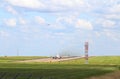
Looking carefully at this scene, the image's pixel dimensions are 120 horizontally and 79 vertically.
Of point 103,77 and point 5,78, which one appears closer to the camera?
point 5,78

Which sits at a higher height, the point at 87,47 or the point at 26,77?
the point at 87,47

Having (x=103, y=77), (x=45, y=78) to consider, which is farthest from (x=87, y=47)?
(x=45, y=78)

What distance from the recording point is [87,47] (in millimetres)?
143875

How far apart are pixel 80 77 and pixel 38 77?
7868 mm

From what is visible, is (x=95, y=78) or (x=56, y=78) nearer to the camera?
(x=56, y=78)

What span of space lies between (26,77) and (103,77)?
13177 mm

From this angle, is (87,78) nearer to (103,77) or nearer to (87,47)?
(103,77)

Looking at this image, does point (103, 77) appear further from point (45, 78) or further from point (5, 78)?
point (5, 78)

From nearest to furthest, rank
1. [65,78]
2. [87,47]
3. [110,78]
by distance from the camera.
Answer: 1. [65,78]
2. [110,78]
3. [87,47]

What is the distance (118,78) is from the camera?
62.2 metres

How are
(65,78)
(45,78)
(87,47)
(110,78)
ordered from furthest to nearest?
(87,47)
(110,78)
(65,78)
(45,78)

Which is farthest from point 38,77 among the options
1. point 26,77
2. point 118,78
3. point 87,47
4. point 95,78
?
point 87,47

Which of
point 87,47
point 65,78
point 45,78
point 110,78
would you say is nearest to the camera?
point 45,78

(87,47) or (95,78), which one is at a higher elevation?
(87,47)
